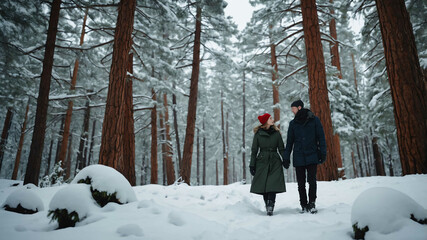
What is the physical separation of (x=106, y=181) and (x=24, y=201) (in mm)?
1363

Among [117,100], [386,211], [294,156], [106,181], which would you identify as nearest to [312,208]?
[294,156]

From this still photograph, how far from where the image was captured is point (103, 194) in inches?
120

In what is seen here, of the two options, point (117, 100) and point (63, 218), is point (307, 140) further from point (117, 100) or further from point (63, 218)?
point (117, 100)

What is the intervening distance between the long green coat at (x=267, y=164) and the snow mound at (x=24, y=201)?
359cm

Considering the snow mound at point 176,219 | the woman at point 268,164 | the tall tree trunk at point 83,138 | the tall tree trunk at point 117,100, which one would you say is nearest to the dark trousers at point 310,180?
the woman at point 268,164

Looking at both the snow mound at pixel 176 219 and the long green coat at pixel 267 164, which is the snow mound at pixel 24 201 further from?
the long green coat at pixel 267 164

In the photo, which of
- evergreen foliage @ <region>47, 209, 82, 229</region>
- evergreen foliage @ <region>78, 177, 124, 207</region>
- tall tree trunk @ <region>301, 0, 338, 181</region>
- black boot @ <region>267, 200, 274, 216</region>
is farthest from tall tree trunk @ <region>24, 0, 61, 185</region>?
tall tree trunk @ <region>301, 0, 338, 181</region>

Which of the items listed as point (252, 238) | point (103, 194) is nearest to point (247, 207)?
point (252, 238)

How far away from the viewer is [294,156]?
402 cm

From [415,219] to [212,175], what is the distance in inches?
1806

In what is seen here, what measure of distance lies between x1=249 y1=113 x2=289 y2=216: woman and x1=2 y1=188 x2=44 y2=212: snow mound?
359 centimetres

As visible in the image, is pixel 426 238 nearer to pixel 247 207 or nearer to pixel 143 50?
pixel 247 207

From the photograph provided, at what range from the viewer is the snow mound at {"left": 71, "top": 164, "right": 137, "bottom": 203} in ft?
10.2

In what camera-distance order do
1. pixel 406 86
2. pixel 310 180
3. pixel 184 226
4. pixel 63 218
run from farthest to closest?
pixel 406 86 < pixel 310 180 < pixel 184 226 < pixel 63 218
